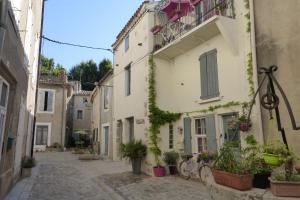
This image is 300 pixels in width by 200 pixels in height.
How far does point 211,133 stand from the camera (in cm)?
898

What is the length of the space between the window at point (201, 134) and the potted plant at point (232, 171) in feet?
17.4

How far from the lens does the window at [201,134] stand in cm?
962

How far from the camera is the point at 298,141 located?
5.64m

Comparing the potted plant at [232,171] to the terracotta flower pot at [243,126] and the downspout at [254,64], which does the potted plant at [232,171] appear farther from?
the terracotta flower pot at [243,126]

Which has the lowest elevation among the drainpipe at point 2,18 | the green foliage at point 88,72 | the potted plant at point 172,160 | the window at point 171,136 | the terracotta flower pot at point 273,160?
the potted plant at point 172,160

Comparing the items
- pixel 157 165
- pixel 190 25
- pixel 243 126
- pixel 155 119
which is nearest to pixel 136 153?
pixel 157 165

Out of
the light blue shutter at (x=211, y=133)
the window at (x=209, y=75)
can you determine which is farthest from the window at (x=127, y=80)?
the light blue shutter at (x=211, y=133)

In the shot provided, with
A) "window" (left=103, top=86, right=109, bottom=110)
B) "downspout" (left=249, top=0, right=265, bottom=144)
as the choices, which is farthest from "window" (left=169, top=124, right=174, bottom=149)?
"window" (left=103, top=86, right=109, bottom=110)

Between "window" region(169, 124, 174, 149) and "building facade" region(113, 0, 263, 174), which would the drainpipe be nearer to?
"building facade" region(113, 0, 263, 174)

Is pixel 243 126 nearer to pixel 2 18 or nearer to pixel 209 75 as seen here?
pixel 209 75

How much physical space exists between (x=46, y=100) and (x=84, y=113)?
25.5 ft

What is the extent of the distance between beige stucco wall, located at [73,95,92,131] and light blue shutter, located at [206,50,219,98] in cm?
2552

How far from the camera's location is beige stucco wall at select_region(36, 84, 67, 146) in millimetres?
25484

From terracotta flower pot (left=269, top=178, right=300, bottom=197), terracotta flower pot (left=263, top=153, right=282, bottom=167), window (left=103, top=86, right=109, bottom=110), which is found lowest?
terracotta flower pot (left=269, top=178, right=300, bottom=197)
